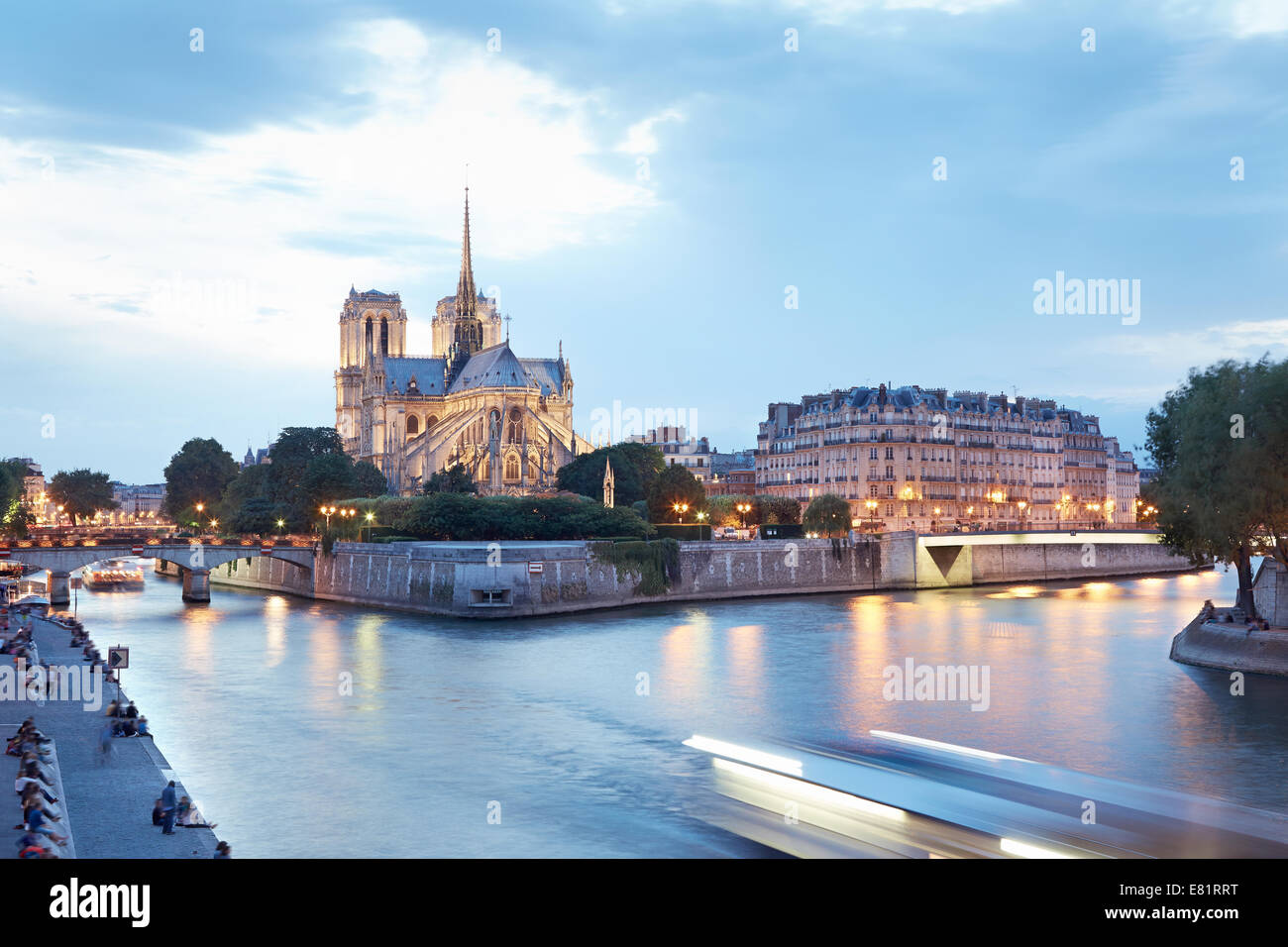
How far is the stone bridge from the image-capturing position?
192 feet

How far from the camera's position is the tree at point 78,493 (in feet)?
447

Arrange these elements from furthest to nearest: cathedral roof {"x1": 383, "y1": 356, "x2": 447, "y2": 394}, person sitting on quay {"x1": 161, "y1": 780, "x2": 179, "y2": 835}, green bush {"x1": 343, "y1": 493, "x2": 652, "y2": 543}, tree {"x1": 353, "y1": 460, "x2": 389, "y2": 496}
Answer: cathedral roof {"x1": 383, "y1": 356, "x2": 447, "y2": 394}, tree {"x1": 353, "y1": 460, "x2": 389, "y2": 496}, green bush {"x1": 343, "y1": 493, "x2": 652, "y2": 543}, person sitting on quay {"x1": 161, "y1": 780, "x2": 179, "y2": 835}

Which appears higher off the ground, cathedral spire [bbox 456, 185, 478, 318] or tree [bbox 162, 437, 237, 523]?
cathedral spire [bbox 456, 185, 478, 318]

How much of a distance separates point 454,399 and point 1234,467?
299ft

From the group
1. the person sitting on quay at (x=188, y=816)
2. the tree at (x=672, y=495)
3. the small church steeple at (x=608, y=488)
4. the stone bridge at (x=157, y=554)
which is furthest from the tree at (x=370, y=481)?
the person sitting on quay at (x=188, y=816)

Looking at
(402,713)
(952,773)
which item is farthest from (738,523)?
(952,773)

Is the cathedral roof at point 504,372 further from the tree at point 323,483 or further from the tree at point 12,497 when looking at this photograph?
the tree at point 12,497

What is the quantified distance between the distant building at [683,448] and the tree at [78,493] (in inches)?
2343

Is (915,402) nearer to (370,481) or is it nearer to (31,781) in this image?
(370,481)

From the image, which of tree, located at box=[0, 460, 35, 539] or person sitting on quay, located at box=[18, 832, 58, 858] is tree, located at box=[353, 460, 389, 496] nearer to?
tree, located at box=[0, 460, 35, 539]

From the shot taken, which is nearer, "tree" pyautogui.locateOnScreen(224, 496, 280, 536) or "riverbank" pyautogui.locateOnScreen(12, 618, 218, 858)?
"riverbank" pyautogui.locateOnScreen(12, 618, 218, 858)

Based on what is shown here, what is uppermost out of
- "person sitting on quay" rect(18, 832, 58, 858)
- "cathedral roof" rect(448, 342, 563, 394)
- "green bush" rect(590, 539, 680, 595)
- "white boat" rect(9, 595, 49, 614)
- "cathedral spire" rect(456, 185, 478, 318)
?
"cathedral spire" rect(456, 185, 478, 318)

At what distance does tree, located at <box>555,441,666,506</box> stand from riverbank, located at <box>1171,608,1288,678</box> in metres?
45.9

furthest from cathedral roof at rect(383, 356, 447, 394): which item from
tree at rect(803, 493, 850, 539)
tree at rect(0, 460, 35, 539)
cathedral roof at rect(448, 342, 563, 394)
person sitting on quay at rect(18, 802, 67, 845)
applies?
person sitting on quay at rect(18, 802, 67, 845)
